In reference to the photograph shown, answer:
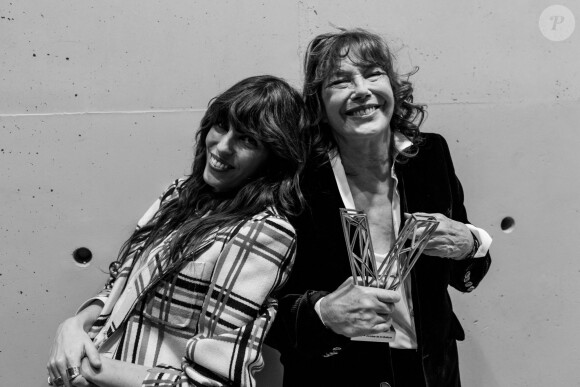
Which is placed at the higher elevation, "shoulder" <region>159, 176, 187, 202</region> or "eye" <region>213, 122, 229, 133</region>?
"eye" <region>213, 122, 229, 133</region>

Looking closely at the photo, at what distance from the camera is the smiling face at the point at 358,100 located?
1717 mm

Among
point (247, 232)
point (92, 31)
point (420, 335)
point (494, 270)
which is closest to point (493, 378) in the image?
point (494, 270)

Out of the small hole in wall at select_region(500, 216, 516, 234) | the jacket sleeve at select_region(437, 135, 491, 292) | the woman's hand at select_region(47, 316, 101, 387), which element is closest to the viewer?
the woman's hand at select_region(47, 316, 101, 387)

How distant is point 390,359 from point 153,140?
93 centimetres

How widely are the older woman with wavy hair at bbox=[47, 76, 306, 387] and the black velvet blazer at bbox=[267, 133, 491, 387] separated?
81 mm

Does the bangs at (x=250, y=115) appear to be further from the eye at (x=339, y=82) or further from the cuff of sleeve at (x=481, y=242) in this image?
the cuff of sleeve at (x=481, y=242)

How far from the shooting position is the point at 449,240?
168 cm

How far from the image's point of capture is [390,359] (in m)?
1.72

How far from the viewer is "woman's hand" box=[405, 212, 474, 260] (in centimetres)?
166

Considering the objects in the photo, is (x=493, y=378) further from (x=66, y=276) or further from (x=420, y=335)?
(x=66, y=276)

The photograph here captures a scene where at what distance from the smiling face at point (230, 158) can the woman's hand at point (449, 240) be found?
394 mm

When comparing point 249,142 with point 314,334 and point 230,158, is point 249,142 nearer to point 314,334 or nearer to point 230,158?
point 230,158

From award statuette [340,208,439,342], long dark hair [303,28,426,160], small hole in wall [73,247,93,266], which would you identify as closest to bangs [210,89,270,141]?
long dark hair [303,28,426,160]

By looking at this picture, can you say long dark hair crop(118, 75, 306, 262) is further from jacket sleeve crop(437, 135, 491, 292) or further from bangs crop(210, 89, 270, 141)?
jacket sleeve crop(437, 135, 491, 292)
